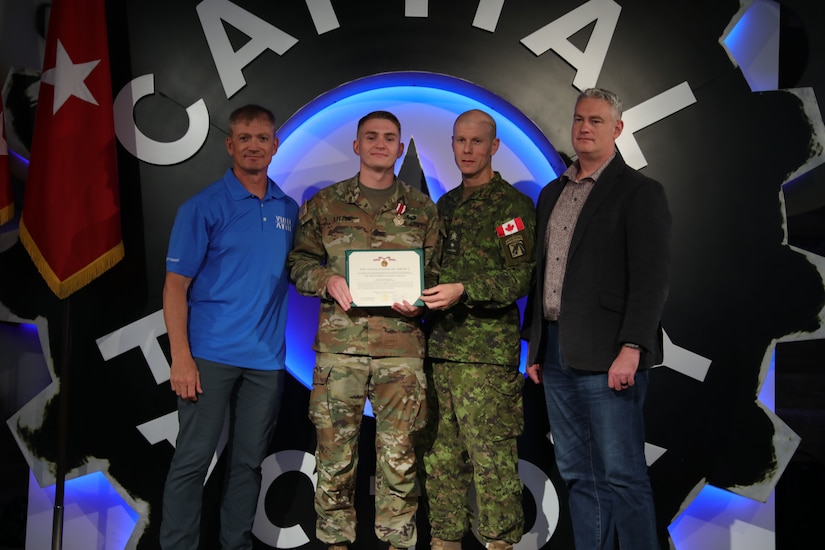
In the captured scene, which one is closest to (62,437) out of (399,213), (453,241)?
(399,213)

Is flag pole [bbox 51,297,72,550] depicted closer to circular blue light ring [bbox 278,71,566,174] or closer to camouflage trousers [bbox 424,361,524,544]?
circular blue light ring [bbox 278,71,566,174]

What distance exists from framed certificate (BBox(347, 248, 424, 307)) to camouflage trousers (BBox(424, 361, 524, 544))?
1.48 ft

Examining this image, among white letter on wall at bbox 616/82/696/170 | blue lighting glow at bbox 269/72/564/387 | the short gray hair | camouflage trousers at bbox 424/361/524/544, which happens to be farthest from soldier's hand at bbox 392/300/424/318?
white letter on wall at bbox 616/82/696/170

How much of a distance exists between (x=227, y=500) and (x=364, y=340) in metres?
0.99

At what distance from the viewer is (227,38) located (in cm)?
337

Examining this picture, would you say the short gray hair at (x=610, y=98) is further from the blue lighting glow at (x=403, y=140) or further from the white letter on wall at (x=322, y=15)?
the white letter on wall at (x=322, y=15)

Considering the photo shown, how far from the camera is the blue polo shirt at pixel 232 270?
2809mm

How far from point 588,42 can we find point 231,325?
87.7 inches

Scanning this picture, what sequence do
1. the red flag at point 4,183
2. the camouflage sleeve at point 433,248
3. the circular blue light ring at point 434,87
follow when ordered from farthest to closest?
1. the circular blue light ring at point 434,87
2. the red flag at point 4,183
3. the camouflage sleeve at point 433,248

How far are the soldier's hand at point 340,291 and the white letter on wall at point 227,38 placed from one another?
137 centimetres

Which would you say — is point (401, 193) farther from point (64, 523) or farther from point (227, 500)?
point (64, 523)

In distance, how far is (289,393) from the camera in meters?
3.37

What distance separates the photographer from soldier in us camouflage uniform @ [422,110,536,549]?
275cm

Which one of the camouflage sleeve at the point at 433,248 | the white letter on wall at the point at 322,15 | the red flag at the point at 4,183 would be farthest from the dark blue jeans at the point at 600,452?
the red flag at the point at 4,183
